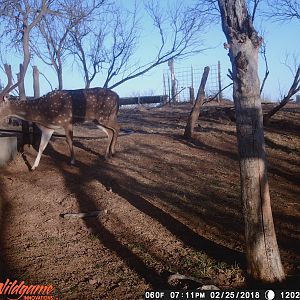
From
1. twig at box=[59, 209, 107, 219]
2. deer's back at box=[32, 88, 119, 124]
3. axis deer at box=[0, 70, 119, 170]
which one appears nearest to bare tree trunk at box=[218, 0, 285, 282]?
twig at box=[59, 209, 107, 219]

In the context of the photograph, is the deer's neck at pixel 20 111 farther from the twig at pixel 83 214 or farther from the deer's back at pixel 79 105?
the twig at pixel 83 214

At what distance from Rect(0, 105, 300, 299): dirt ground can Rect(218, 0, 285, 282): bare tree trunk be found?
0.27m

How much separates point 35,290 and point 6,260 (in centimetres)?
83

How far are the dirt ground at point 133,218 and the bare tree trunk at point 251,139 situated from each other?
0.27 meters

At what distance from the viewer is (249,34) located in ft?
12.9

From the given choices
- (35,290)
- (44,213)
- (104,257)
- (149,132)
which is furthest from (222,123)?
(35,290)

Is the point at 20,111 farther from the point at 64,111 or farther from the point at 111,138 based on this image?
the point at 111,138

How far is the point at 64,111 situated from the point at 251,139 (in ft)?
18.9

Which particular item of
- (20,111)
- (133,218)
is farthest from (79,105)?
(133,218)

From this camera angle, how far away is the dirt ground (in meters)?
4.35

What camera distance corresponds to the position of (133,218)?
19.3 feet

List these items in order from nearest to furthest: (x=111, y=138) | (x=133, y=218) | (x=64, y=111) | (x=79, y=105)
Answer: (x=133, y=218)
(x=64, y=111)
(x=79, y=105)
(x=111, y=138)

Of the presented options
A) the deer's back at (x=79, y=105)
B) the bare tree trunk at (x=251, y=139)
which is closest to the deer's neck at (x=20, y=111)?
the deer's back at (x=79, y=105)

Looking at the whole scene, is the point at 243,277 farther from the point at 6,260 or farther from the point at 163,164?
the point at 163,164
